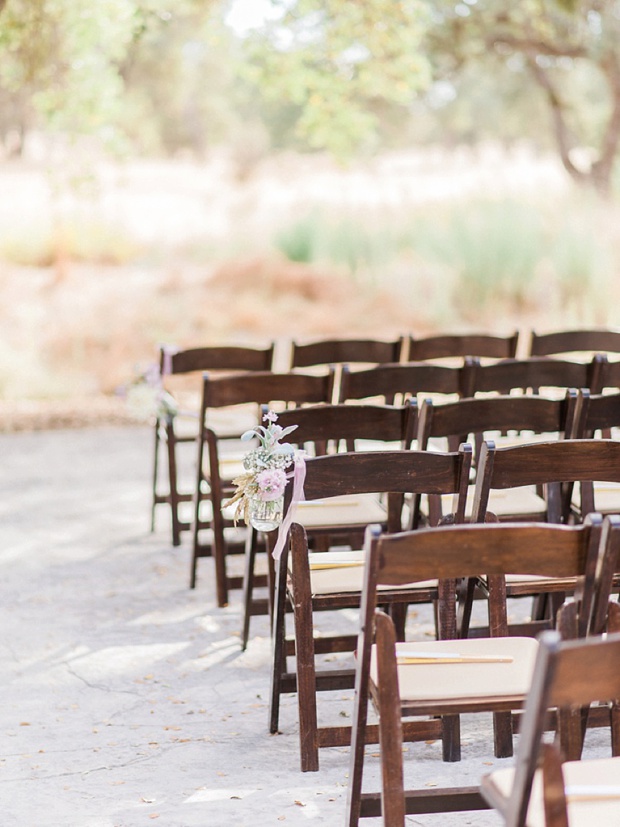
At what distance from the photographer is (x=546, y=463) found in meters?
3.04

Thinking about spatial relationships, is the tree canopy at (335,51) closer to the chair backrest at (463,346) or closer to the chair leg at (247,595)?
the chair backrest at (463,346)

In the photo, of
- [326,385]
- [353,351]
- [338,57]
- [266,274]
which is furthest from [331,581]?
[266,274]

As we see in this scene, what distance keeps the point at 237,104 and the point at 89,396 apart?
27.1 metres

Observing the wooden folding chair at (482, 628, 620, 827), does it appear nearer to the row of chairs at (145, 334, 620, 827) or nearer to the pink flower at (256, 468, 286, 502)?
the row of chairs at (145, 334, 620, 827)

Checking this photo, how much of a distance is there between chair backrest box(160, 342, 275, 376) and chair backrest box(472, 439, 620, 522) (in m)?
2.58

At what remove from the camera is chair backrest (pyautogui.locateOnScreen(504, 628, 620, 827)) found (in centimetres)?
179

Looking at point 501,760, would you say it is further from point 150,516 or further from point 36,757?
point 150,516

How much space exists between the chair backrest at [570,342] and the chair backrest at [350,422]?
96.5 inches

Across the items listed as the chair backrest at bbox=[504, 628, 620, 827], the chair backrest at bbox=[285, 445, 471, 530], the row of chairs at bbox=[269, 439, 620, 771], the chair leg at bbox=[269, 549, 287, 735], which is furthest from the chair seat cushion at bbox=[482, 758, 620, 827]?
the chair leg at bbox=[269, 549, 287, 735]

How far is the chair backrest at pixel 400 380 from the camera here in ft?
15.3

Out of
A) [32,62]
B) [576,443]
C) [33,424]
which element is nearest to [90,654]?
[576,443]

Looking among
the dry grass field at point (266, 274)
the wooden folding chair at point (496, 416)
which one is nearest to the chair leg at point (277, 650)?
the wooden folding chair at point (496, 416)

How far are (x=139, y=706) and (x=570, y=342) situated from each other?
3.43 meters

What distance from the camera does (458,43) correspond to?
13359 millimetres
